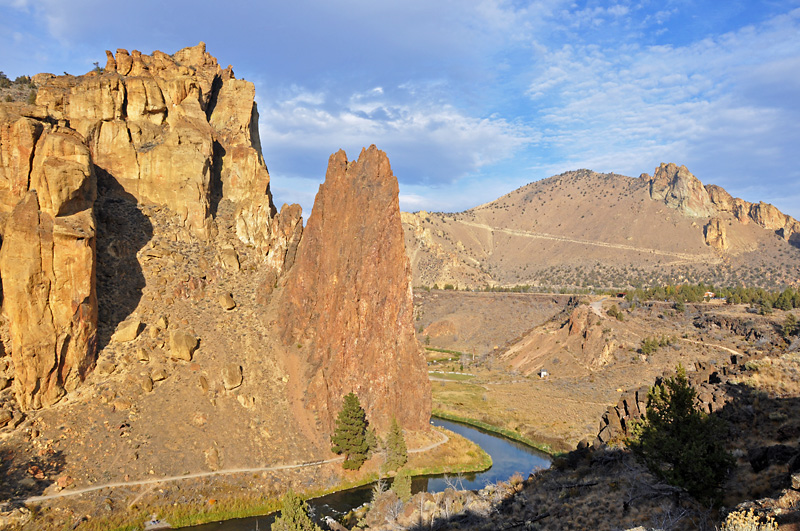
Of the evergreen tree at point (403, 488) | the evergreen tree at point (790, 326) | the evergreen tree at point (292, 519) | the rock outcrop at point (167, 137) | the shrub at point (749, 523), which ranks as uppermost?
the rock outcrop at point (167, 137)

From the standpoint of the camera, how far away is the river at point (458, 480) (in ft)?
140

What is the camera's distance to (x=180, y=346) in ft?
174

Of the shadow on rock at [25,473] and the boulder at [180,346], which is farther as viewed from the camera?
the boulder at [180,346]

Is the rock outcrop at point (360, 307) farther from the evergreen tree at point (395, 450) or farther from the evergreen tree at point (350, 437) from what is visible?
the evergreen tree at point (395, 450)

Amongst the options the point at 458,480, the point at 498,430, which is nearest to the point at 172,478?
the point at 458,480

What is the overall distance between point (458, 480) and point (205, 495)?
22384 mm

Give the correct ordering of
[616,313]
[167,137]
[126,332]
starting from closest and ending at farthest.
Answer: [126,332] → [167,137] → [616,313]

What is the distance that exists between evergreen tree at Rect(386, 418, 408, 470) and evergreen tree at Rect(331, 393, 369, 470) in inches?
99.2

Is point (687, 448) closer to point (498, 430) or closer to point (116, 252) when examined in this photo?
point (498, 430)

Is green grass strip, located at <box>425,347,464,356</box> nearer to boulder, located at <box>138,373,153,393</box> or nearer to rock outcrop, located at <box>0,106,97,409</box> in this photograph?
boulder, located at <box>138,373,153,393</box>

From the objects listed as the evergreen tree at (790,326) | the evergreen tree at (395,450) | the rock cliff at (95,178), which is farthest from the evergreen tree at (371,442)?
the evergreen tree at (790,326)

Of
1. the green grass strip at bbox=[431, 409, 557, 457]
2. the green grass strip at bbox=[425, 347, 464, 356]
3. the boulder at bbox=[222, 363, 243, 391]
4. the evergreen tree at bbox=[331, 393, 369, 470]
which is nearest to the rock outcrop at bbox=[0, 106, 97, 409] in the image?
the boulder at bbox=[222, 363, 243, 391]

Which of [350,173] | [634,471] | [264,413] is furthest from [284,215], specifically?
[634,471]

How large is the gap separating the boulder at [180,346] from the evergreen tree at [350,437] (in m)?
17.5
